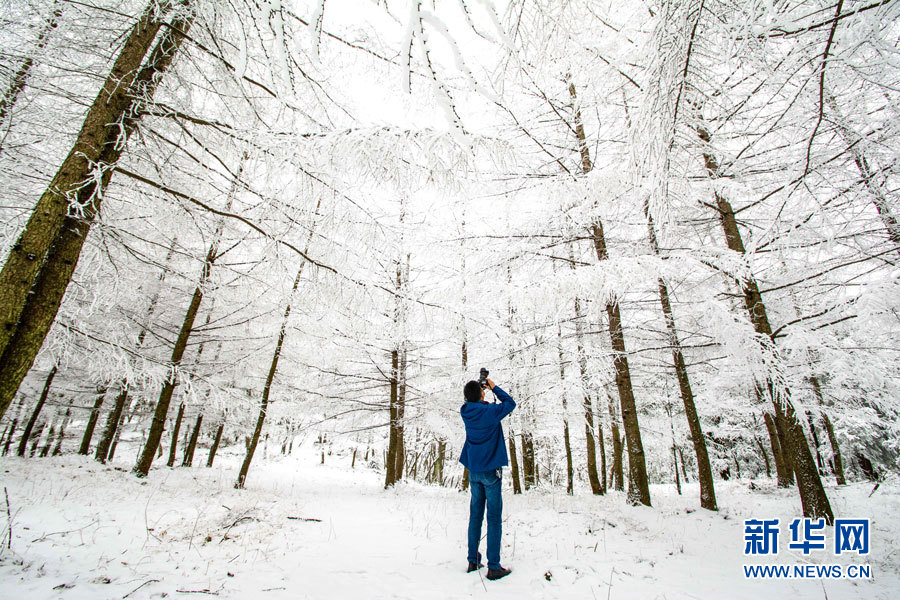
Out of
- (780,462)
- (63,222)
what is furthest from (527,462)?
(63,222)

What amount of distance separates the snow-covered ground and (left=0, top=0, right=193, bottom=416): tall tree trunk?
5.87 ft

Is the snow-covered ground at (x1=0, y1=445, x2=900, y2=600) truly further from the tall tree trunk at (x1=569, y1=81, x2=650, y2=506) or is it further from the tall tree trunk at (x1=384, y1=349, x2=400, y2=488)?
the tall tree trunk at (x1=384, y1=349, x2=400, y2=488)

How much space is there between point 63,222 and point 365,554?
14.5 feet

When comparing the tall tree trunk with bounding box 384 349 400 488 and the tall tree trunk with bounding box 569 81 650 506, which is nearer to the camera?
the tall tree trunk with bounding box 569 81 650 506

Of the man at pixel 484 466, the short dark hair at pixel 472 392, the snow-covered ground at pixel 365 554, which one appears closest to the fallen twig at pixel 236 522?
the snow-covered ground at pixel 365 554

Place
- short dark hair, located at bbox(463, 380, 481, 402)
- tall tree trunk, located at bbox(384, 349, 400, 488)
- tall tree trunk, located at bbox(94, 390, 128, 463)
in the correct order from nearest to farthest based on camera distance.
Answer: short dark hair, located at bbox(463, 380, 481, 402), tall tree trunk, located at bbox(384, 349, 400, 488), tall tree trunk, located at bbox(94, 390, 128, 463)

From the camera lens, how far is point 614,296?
5.31 metres

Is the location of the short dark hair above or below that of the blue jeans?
above

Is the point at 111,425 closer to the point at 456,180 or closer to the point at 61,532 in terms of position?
the point at 61,532

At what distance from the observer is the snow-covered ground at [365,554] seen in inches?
114

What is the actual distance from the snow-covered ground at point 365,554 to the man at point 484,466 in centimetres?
30

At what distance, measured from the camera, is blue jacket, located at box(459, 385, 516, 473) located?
3.51 m

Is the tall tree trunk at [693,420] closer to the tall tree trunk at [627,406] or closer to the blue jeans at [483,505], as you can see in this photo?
the tall tree trunk at [627,406]

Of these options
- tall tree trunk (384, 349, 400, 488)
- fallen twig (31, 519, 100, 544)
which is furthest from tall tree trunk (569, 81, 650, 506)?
fallen twig (31, 519, 100, 544)
